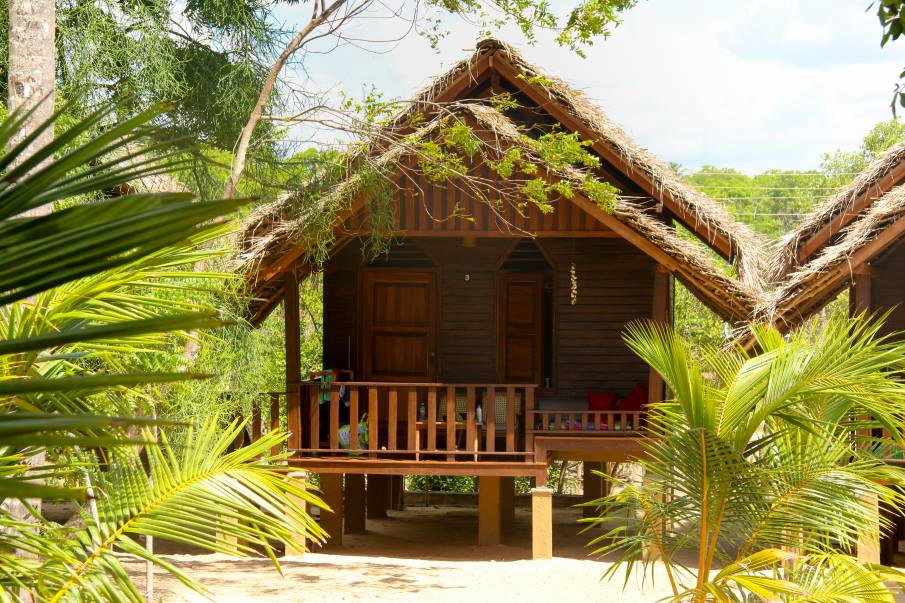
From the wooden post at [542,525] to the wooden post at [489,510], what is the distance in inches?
40.2

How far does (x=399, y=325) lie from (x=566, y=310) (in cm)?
233

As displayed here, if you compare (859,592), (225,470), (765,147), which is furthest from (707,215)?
(765,147)

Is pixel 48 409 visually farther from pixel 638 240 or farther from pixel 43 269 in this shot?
pixel 638 240

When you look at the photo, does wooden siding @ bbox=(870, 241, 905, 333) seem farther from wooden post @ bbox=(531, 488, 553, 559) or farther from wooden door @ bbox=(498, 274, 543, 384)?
wooden post @ bbox=(531, 488, 553, 559)

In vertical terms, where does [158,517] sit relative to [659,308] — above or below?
below

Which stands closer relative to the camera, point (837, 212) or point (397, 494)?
point (837, 212)

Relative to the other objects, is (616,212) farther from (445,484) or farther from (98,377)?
(445,484)

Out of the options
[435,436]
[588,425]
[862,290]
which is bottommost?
[435,436]

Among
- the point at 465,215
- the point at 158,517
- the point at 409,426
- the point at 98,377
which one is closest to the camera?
the point at 98,377

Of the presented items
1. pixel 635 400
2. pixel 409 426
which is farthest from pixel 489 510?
pixel 635 400

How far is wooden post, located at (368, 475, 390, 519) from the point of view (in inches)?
712

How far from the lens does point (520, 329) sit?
46.7 ft

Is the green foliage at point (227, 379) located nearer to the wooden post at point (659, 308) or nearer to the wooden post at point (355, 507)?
the wooden post at point (355, 507)

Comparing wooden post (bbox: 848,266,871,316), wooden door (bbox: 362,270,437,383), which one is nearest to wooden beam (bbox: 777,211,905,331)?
wooden post (bbox: 848,266,871,316)
